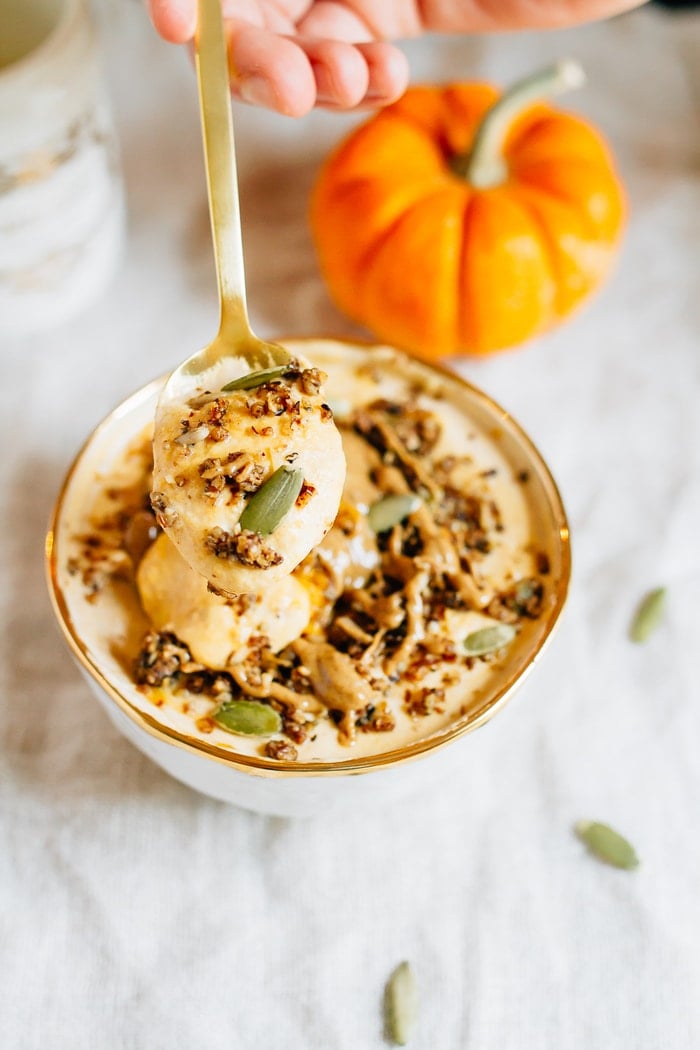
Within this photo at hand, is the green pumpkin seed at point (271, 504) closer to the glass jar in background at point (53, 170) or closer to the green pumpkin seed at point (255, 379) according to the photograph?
the green pumpkin seed at point (255, 379)

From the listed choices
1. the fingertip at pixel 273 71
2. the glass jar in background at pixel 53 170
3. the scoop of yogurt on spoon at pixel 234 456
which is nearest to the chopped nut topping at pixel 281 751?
the scoop of yogurt on spoon at pixel 234 456

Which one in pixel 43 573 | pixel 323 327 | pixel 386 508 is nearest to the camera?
pixel 386 508

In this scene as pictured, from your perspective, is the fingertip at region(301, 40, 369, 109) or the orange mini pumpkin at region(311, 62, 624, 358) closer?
the fingertip at region(301, 40, 369, 109)

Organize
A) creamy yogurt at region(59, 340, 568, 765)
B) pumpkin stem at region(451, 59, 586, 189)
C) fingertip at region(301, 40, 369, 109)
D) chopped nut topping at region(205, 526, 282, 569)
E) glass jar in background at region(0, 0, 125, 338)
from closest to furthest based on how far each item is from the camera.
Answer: chopped nut topping at region(205, 526, 282, 569), creamy yogurt at region(59, 340, 568, 765), fingertip at region(301, 40, 369, 109), glass jar in background at region(0, 0, 125, 338), pumpkin stem at region(451, 59, 586, 189)

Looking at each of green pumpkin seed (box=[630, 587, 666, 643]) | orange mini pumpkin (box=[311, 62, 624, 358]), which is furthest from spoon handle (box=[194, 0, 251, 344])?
green pumpkin seed (box=[630, 587, 666, 643])

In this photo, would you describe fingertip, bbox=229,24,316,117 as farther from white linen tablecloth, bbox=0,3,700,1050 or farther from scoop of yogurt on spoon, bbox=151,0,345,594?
white linen tablecloth, bbox=0,3,700,1050

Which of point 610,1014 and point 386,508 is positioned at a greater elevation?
point 386,508

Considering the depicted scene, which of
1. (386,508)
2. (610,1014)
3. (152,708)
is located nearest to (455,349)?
(386,508)

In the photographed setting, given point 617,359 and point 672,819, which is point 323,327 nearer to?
point 617,359
